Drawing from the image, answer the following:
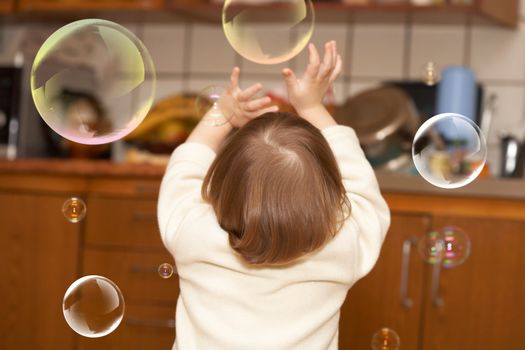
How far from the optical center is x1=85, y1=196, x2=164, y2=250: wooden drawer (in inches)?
87.0

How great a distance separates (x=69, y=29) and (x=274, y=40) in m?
0.34

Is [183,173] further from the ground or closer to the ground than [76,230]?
further from the ground

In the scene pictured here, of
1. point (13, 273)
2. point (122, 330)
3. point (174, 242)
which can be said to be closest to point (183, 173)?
point (174, 242)

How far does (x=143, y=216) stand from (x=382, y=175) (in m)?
0.65

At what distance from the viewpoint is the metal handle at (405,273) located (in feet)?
6.51

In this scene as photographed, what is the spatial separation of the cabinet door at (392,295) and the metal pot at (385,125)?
257 mm

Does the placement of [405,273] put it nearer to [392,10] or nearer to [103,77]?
[392,10]

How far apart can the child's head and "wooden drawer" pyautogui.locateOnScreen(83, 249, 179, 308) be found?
1165mm

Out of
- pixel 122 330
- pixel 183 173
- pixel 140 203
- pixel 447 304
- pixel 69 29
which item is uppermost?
pixel 69 29

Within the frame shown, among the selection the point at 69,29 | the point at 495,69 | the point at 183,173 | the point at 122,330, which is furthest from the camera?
the point at 495,69

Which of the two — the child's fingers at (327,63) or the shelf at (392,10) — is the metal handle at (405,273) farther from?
the child's fingers at (327,63)

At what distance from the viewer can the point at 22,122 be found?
8.54ft

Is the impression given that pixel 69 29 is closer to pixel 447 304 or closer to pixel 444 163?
pixel 444 163

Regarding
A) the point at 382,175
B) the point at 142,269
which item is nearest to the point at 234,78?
the point at 382,175
